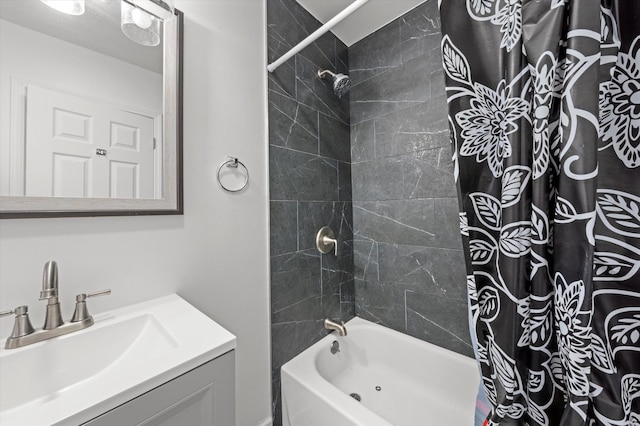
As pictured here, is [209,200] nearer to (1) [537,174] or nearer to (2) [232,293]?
(2) [232,293]

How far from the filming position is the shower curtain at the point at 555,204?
1.60 ft

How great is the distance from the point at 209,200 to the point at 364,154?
1.14m

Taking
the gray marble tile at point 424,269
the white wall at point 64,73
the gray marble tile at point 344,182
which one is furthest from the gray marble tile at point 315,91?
the gray marble tile at point 424,269

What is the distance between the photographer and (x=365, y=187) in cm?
170

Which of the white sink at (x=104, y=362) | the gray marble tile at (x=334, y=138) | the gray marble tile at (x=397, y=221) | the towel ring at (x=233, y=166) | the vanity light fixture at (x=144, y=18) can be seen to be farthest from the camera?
the gray marble tile at (x=334, y=138)

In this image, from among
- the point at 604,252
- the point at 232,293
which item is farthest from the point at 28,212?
the point at 604,252

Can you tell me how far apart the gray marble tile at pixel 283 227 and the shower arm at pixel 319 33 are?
702 millimetres

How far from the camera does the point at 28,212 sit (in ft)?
1.98

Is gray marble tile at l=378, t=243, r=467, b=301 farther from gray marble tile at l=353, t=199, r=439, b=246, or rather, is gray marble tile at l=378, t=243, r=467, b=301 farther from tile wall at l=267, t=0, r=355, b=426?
tile wall at l=267, t=0, r=355, b=426

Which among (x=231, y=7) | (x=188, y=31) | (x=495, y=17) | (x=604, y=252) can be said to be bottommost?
(x=604, y=252)

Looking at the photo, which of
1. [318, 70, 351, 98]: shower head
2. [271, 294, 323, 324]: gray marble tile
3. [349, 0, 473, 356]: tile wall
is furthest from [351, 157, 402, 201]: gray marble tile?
[271, 294, 323, 324]: gray marble tile

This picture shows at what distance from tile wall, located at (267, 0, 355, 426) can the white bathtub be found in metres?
0.13

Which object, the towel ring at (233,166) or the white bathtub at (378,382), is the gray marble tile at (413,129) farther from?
the white bathtub at (378,382)

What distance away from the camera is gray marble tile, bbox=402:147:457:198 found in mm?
1330
